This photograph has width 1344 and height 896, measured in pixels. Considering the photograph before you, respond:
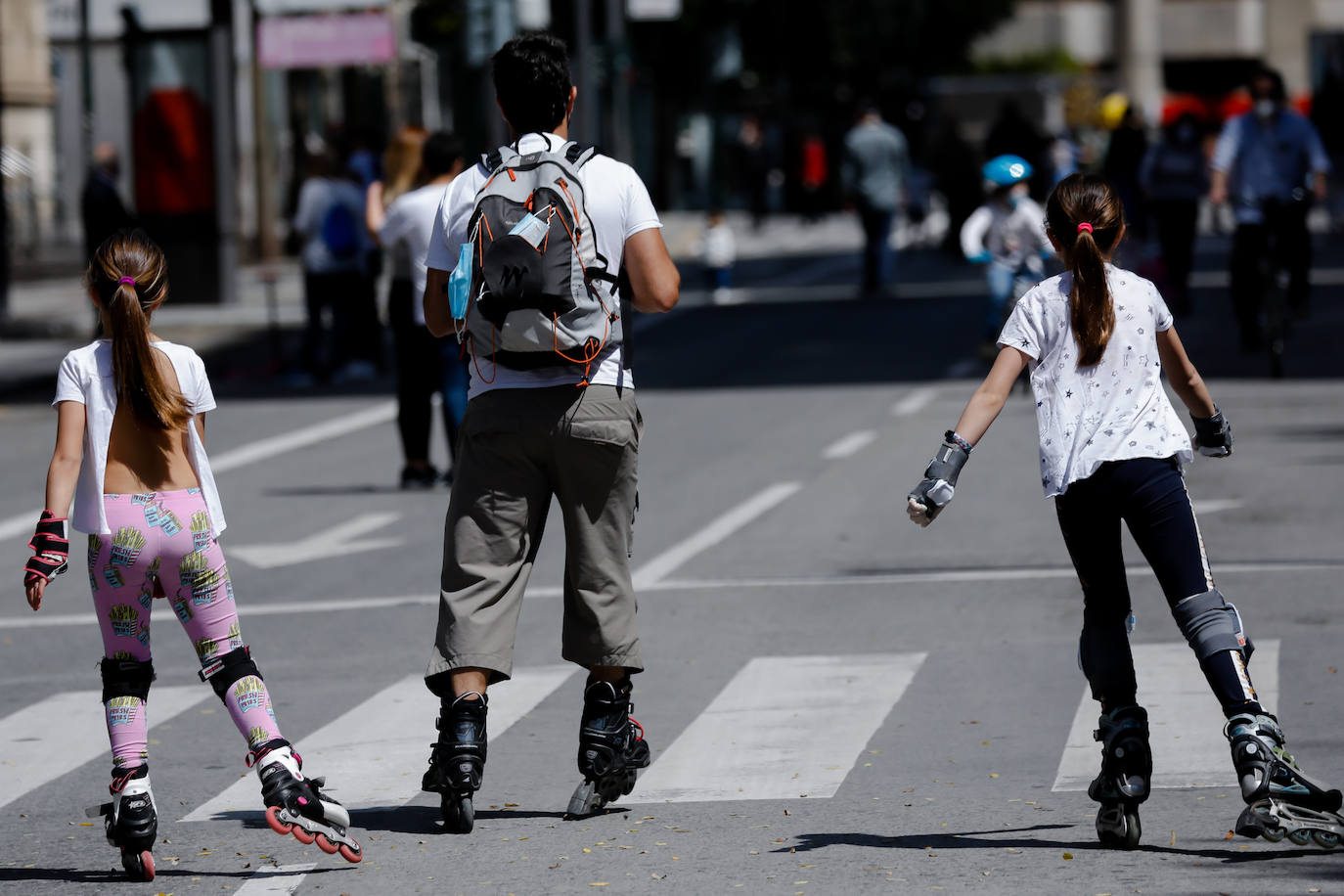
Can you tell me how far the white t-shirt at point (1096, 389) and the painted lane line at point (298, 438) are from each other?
8.13 m

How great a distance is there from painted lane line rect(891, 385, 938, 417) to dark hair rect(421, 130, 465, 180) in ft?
15.1

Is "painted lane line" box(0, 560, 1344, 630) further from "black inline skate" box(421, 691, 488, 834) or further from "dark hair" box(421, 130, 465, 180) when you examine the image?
"black inline skate" box(421, 691, 488, 834)

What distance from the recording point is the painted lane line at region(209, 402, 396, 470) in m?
14.7

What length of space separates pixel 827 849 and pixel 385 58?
22.0 meters

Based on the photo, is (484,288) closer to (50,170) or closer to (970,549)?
(970,549)

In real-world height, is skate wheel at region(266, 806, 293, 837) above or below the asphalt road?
above

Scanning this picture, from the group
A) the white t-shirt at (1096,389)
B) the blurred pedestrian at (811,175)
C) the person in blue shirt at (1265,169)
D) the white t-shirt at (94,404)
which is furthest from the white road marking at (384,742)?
the blurred pedestrian at (811,175)

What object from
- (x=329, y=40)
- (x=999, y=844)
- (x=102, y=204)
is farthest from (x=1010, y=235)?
(x=329, y=40)

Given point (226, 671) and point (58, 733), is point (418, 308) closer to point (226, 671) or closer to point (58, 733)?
point (58, 733)

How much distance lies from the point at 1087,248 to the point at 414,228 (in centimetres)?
690

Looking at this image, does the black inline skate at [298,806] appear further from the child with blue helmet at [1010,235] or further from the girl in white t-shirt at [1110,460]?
the child with blue helmet at [1010,235]

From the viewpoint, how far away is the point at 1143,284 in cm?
564

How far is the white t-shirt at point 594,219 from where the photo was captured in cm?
583

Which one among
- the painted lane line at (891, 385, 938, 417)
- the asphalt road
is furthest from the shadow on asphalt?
the painted lane line at (891, 385, 938, 417)
